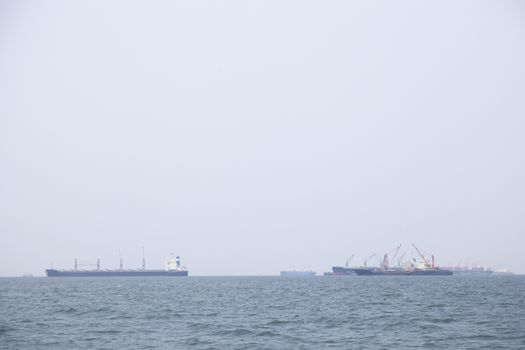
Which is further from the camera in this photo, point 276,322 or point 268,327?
point 276,322

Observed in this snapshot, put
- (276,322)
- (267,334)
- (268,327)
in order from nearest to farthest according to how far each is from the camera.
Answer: (267,334), (268,327), (276,322)

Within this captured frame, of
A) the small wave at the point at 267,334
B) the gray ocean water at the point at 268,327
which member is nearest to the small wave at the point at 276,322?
the gray ocean water at the point at 268,327

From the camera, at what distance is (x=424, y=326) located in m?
53.7

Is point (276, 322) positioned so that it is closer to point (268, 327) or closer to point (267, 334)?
point (268, 327)

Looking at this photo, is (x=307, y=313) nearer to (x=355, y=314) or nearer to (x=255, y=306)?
(x=355, y=314)

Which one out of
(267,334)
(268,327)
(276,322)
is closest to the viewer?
(267,334)

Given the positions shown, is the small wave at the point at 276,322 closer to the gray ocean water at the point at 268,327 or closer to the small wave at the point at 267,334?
the gray ocean water at the point at 268,327

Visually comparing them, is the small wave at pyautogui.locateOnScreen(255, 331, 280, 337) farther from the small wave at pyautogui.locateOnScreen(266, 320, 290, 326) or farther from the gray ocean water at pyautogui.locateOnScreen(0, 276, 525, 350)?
the small wave at pyautogui.locateOnScreen(266, 320, 290, 326)

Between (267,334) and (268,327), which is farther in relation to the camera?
(268,327)

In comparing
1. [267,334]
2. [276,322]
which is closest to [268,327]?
[276,322]

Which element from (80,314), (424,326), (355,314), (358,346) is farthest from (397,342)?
(80,314)

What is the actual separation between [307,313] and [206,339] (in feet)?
74.9

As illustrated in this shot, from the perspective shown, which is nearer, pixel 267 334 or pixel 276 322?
pixel 267 334

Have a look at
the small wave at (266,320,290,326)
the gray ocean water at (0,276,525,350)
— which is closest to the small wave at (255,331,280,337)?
the gray ocean water at (0,276,525,350)
